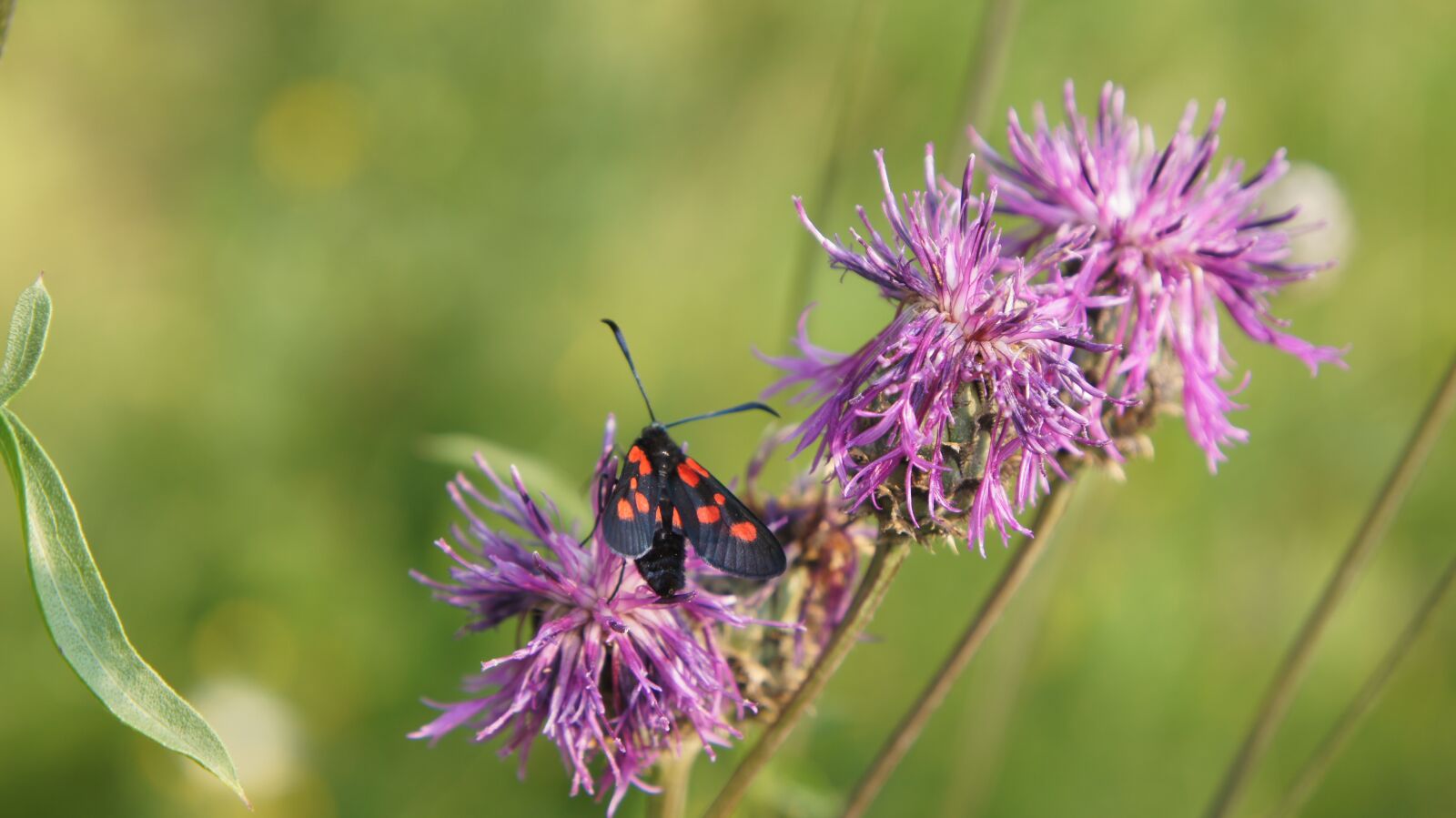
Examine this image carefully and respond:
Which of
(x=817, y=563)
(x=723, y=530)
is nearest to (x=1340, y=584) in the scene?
(x=817, y=563)

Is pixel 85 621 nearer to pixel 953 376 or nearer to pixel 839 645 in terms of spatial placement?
pixel 839 645

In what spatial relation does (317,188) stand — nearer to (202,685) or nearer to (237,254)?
(237,254)

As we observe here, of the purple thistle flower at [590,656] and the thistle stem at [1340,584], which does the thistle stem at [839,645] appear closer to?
the purple thistle flower at [590,656]

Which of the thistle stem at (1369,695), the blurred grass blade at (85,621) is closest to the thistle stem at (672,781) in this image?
the blurred grass blade at (85,621)

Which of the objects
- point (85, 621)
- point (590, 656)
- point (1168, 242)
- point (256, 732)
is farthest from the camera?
point (256, 732)

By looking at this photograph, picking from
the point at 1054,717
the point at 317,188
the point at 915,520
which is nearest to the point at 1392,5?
the point at 1054,717

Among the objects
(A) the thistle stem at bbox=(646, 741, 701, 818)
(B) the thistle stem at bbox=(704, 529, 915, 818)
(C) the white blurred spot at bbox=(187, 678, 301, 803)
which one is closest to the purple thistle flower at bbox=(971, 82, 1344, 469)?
(B) the thistle stem at bbox=(704, 529, 915, 818)
